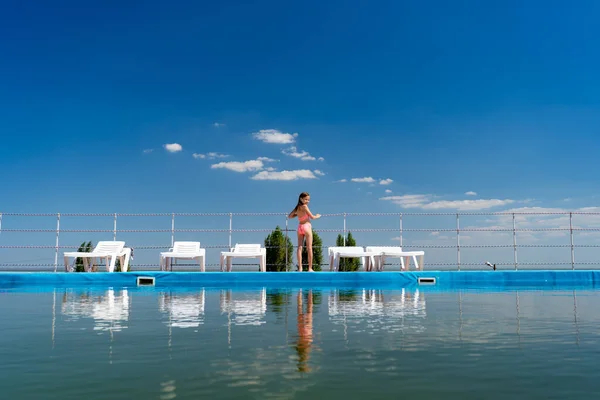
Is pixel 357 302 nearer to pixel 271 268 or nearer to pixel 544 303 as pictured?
pixel 544 303

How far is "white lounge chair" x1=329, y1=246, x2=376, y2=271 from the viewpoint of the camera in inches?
383

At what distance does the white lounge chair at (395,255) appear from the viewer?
980cm

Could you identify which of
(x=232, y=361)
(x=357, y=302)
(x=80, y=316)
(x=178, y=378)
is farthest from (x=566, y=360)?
(x=80, y=316)

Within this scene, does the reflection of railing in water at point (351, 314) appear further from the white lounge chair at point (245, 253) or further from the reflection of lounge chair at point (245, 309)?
the white lounge chair at point (245, 253)

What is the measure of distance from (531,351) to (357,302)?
2940 millimetres

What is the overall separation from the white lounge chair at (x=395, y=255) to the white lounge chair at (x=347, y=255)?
0.53 feet

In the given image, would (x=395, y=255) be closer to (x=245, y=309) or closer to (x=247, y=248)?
(x=247, y=248)

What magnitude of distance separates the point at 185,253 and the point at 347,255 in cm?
297

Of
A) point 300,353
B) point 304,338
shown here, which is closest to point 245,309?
point 304,338

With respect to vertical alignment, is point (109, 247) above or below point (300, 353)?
above

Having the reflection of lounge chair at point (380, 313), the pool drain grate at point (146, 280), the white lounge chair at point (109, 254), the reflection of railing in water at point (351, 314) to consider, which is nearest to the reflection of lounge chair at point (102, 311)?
the reflection of railing in water at point (351, 314)

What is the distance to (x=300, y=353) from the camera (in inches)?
107

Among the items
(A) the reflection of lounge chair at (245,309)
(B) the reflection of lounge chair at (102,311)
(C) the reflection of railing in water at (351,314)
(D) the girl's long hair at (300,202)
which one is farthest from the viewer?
(D) the girl's long hair at (300,202)

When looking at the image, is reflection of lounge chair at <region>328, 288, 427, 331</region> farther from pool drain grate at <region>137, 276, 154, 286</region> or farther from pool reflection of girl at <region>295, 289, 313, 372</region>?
pool drain grate at <region>137, 276, 154, 286</region>
